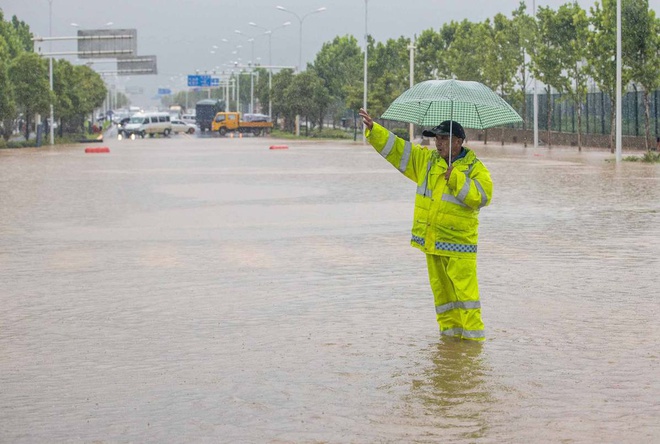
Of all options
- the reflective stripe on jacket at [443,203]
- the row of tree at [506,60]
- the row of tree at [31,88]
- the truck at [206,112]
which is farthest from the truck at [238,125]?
the reflective stripe on jacket at [443,203]

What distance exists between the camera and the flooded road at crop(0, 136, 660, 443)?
23.5 feet

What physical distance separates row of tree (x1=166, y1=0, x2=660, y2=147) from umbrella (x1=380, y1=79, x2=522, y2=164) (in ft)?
120

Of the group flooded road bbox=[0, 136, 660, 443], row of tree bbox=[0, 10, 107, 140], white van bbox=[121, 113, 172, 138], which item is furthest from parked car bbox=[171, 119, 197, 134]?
flooded road bbox=[0, 136, 660, 443]

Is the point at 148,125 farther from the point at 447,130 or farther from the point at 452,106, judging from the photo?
the point at 447,130

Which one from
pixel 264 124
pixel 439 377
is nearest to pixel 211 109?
pixel 264 124

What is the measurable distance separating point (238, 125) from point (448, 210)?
312 ft

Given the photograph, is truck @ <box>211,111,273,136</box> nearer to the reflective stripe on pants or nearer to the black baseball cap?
the reflective stripe on pants

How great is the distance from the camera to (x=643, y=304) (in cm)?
1130

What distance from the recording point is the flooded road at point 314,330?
7148mm

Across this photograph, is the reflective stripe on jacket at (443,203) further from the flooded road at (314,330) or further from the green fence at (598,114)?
the green fence at (598,114)

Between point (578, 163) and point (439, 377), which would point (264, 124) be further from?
point (439, 377)

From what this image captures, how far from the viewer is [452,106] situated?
9.64m

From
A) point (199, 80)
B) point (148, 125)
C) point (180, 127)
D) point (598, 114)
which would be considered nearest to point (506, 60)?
point (598, 114)

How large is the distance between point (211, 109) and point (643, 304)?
112773 mm
